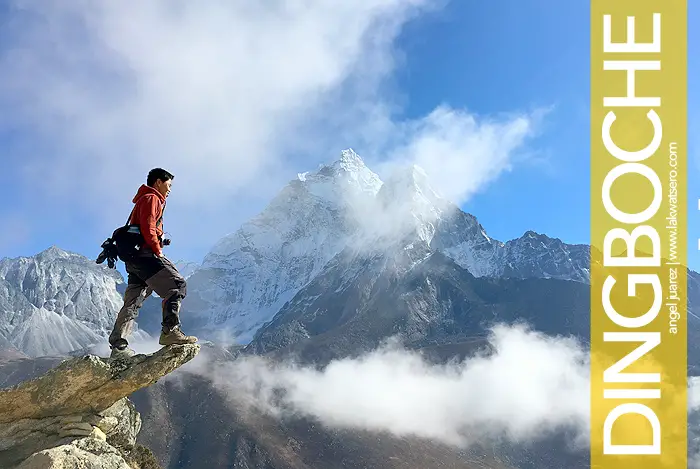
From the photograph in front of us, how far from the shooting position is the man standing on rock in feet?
48.8

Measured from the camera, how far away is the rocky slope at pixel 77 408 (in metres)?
14.9

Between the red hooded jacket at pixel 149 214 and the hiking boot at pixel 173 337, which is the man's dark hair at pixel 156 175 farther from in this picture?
the hiking boot at pixel 173 337

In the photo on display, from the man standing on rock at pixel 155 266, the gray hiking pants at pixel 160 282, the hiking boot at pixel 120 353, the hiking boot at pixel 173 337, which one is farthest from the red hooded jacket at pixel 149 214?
the hiking boot at pixel 120 353

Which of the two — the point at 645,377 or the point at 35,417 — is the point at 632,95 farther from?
the point at 35,417

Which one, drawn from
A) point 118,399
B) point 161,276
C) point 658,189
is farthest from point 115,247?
point 658,189

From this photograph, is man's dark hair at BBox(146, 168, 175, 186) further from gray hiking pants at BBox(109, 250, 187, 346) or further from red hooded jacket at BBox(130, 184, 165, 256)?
gray hiking pants at BBox(109, 250, 187, 346)

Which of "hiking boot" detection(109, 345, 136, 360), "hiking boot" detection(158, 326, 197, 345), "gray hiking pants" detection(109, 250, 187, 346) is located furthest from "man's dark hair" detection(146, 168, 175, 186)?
"hiking boot" detection(109, 345, 136, 360)

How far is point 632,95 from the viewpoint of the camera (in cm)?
2827

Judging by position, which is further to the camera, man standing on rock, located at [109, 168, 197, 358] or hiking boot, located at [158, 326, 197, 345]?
hiking boot, located at [158, 326, 197, 345]

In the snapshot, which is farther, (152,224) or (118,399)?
(118,399)

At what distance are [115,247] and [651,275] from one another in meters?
26.6

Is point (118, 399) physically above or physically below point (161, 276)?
below

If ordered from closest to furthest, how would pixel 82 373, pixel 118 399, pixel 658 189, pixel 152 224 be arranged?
1. pixel 152 224
2. pixel 82 373
3. pixel 118 399
4. pixel 658 189

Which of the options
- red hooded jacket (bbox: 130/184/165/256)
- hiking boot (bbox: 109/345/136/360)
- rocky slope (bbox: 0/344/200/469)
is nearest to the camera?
red hooded jacket (bbox: 130/184/165/256)
